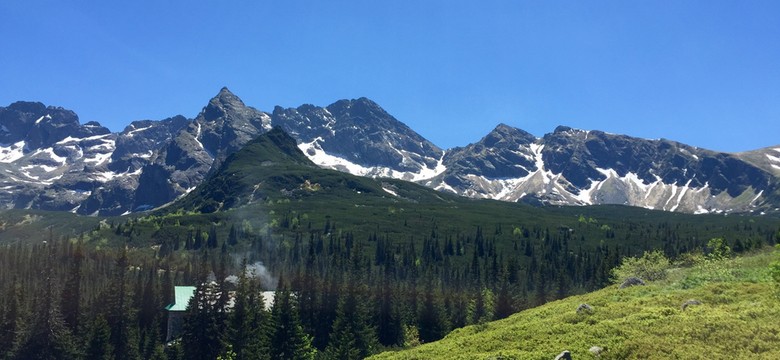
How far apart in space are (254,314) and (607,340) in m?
79.2

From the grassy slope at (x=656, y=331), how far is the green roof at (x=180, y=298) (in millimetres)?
106689

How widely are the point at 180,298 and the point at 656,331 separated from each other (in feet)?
430

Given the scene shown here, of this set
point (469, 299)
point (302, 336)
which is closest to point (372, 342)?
point (302, 336)

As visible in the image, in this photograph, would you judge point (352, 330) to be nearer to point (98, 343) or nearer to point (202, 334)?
point (202, 334)

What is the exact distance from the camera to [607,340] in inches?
1567

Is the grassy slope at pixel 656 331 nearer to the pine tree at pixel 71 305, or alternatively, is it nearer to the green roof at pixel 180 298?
the pine tree at pixel 71 305

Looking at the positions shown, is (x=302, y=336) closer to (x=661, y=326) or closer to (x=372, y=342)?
(x=372, y=342)

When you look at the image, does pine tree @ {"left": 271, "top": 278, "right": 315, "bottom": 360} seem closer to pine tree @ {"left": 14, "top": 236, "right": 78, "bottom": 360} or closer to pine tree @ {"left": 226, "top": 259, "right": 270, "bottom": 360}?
pine tree @ {"left": 226, "top": 259, "right": 270, "bottom": 360}

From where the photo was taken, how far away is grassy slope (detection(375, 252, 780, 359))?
36.5 m

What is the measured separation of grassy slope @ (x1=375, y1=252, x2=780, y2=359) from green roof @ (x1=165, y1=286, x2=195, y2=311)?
106689 millimetres

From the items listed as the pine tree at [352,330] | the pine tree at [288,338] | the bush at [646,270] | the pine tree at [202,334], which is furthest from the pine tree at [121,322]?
the bush at [646,270]

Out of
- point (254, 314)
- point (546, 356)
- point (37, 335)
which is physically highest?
point (546, 356)

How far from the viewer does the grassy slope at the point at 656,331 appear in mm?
36469

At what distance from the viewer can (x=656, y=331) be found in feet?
132
